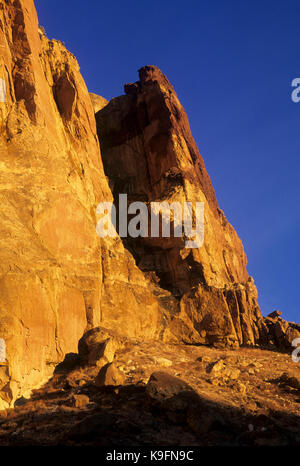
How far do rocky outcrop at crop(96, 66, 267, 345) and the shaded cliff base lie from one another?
31.4 feet

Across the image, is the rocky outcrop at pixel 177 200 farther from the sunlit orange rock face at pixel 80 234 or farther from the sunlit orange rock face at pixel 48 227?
the sunlit orange rock face at pixel 48 227

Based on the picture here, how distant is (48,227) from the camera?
61.0 feet

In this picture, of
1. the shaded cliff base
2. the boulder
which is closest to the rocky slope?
the boulder

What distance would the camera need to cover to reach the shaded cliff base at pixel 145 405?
9.52m

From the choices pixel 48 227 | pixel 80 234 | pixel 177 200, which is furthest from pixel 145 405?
pixel 177 200

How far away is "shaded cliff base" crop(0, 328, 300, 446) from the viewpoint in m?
9.52

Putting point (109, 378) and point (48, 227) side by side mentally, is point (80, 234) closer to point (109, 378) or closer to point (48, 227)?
point (48, 227)

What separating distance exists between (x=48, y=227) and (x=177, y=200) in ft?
52.1

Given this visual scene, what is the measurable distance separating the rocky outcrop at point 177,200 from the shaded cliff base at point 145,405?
377 inches

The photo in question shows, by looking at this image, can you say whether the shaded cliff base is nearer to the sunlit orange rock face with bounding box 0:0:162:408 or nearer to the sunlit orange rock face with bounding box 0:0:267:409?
the sunlit orange rock face with bounding box 0:0:162:408
